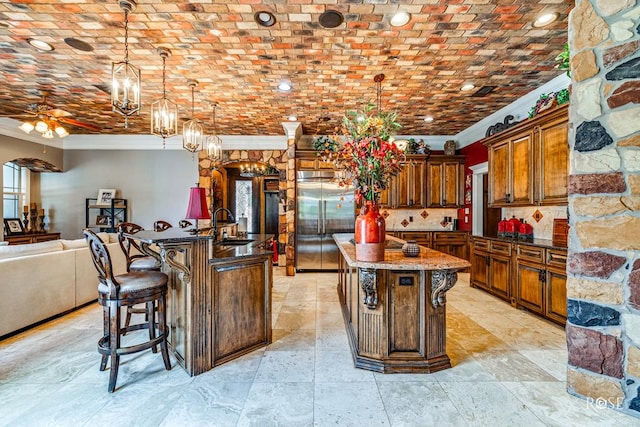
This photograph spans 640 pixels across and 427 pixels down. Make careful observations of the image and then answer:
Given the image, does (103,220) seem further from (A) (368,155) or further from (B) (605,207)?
(B) (605,207)

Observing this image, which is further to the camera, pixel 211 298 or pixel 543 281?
pixel 543 281

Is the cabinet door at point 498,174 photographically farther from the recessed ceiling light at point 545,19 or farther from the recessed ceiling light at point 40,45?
the recessed ceiling light at point 40,45

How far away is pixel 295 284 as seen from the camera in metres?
4.99

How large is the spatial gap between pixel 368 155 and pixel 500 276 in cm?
320

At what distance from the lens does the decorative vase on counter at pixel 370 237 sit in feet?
7.07

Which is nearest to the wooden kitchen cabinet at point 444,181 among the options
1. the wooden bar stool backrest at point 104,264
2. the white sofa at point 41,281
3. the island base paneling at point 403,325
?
the island base paneling at point 403,325

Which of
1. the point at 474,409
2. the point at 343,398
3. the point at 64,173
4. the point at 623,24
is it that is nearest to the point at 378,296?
the point at 343,398

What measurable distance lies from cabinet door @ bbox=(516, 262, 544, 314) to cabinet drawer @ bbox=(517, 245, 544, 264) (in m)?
0.09

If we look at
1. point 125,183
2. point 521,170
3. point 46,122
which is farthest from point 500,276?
point 125,183

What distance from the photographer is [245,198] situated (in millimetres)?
8336

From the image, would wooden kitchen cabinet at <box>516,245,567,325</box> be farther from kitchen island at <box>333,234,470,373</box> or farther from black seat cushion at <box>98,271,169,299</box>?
black seat cushion at <box>98,271,169,299</box>

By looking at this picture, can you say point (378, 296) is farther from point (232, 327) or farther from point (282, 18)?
point (282, 18)

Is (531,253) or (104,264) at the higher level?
(104,264)

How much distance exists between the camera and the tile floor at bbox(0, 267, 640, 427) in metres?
1.74
